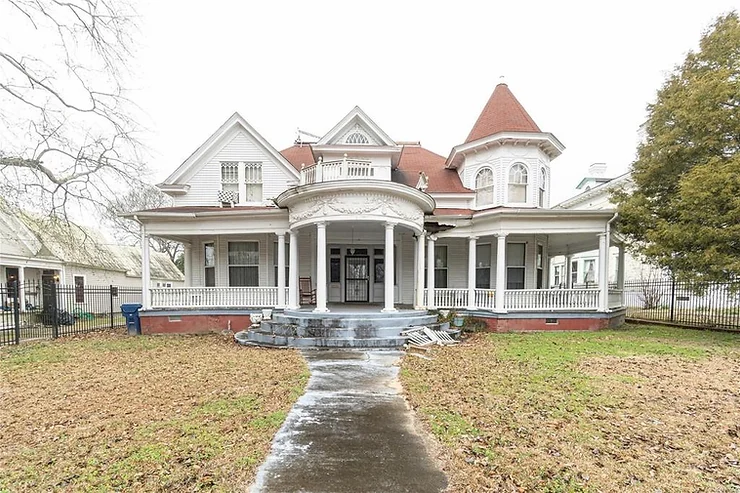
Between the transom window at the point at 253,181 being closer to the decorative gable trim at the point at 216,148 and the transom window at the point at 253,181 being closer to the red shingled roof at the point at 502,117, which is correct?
the decorative gable trim at the point at 216,148

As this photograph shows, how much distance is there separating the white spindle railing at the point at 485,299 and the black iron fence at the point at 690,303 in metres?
5.56

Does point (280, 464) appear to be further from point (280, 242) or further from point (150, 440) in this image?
point (280, 242)

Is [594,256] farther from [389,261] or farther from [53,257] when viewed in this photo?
[53,257]

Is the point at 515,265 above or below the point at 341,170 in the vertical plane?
below

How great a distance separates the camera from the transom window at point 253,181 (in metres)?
14.6

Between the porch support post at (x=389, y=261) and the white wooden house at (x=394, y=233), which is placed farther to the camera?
the white wooden house at (x=394, y=233)

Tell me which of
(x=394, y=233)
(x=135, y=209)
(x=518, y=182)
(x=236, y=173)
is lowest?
(x=394, y=233)

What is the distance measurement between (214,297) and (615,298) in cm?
1415

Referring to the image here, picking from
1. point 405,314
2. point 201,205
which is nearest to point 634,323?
point 405,314

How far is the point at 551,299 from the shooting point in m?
12.6

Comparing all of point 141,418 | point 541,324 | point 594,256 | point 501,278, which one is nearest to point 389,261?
point 501,278

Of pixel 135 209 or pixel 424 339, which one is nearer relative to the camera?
pixel 424 339

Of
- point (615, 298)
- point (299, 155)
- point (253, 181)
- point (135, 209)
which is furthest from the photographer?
point (135, 209)

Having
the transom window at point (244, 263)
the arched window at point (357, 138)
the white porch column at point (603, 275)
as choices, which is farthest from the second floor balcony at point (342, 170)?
the white porch column at point (603, 275)
